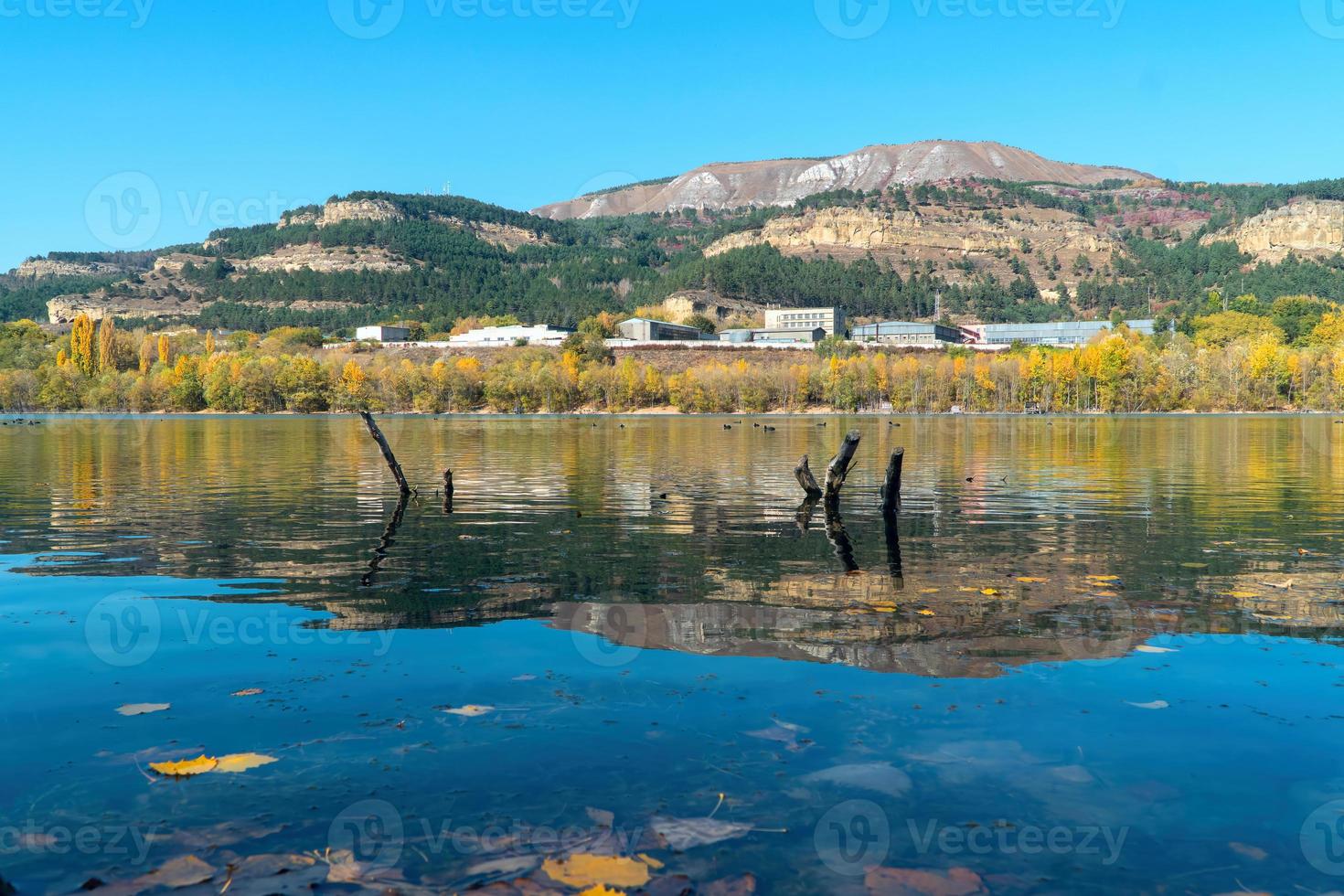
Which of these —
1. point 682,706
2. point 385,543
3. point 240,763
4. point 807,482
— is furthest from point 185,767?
point 807,482

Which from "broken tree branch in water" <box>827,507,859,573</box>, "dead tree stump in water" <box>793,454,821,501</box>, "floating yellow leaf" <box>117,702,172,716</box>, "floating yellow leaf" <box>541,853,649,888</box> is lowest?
"floating yellow leaf" <box>541,853,649,888</box>

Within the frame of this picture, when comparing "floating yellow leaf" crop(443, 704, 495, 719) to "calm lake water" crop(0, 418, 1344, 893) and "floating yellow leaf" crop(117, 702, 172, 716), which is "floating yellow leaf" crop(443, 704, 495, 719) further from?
"floating yellow leaf" crop(117, 702, 172, 716)

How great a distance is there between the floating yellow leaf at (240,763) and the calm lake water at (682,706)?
18 cm

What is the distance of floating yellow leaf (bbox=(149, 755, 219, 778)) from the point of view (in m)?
9.44

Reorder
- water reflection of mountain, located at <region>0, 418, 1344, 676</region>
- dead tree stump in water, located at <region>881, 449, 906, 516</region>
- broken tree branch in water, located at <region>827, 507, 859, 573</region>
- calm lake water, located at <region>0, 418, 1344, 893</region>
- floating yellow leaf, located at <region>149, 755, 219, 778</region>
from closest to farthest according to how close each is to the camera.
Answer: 1. calm lake water, located at <region>0, 418, 1344, 893</region>
2. floating yellow leaf, located at <region>149, 755, 219, 778</region>
3. water reflection of mountain, located at <region>0, 418, 1344, 676</region>
4. broken tree branch in water, located at <region>827, 507, 859, 573</region>
5. dead tree stump in water, located at <region>881, 449, 906, 516</region>

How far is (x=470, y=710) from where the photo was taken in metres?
11.5

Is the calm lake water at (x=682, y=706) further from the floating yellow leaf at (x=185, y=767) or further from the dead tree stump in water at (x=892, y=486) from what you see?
the dead tree stump in water at (x=892, y=486)

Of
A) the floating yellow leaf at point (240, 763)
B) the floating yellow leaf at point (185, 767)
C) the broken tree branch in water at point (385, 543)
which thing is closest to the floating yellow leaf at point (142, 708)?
the floating yellow leaf at point (185, 767)

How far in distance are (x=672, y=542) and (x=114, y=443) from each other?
68.7 meters

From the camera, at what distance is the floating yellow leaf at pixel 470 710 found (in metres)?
11.3

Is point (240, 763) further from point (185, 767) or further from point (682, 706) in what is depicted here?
point (682, 706)

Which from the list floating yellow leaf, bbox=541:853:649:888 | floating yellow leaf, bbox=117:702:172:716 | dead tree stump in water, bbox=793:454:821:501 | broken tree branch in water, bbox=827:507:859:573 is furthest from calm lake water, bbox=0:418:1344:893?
dead tree stump in water, bbox=793:454:821:501

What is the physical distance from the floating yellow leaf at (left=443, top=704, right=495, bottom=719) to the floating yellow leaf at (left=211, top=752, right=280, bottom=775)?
211 centimetres

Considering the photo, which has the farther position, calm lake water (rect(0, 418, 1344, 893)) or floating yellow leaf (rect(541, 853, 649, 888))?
calm lake water (rect(0, 418, 1344, 893))
